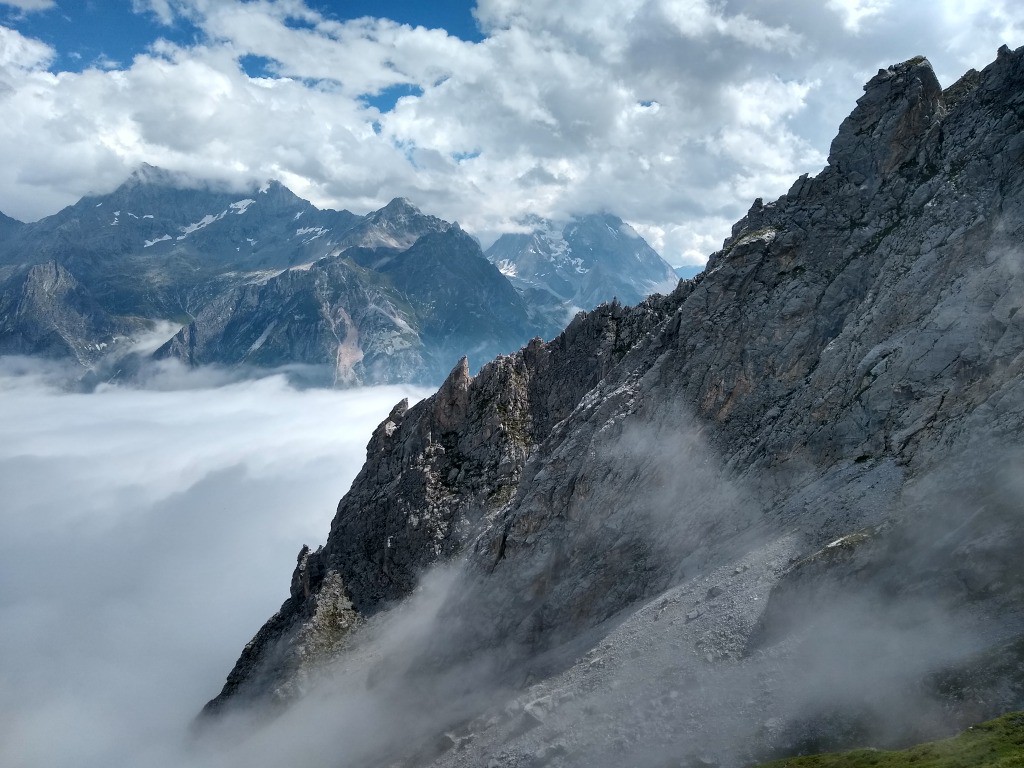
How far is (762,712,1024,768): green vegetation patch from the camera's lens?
123 ft

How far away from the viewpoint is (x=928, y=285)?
65500 millimetres

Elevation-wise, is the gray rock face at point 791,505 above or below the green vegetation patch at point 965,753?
above

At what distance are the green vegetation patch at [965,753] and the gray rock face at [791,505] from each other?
2596 mm

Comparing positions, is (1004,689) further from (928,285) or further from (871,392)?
(928,285)

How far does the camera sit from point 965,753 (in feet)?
129

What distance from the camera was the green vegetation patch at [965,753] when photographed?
123 feet

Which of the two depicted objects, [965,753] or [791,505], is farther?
[791,505]

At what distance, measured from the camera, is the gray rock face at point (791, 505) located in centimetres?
4984

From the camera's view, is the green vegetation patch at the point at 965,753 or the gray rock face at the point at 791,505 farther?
the gray rock face at the point at 791,505

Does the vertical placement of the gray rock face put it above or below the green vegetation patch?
above

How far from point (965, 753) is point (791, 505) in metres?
27.7

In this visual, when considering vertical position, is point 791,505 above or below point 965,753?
above

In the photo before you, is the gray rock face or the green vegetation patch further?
the gray rock face

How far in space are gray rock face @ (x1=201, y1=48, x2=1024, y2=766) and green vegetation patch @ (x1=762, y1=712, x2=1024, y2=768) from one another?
2.60 metres
